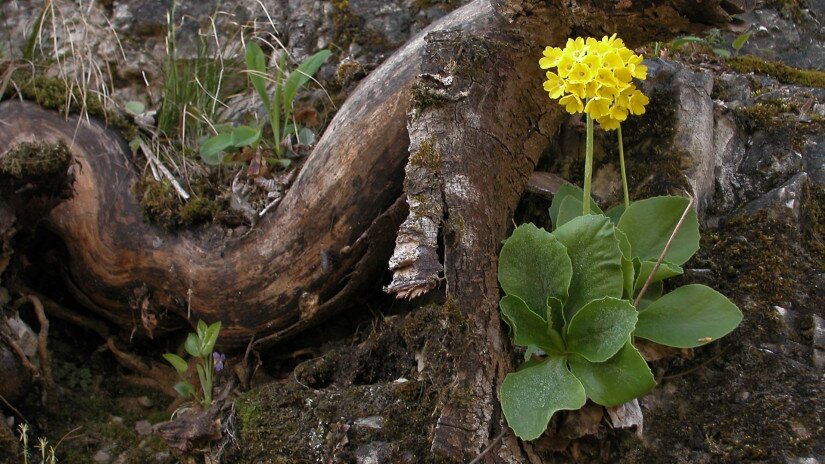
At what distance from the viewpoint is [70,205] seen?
3229 mm

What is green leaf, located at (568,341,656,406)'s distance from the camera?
2.10 meters

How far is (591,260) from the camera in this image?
2.32 metres

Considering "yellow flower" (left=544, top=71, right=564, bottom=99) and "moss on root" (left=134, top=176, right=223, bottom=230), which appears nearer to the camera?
"yellow flower" (left=544, top=71, right=564, bottom=99)

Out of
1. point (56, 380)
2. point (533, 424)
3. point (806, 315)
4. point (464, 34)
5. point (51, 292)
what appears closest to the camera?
Result: point (533, 424)

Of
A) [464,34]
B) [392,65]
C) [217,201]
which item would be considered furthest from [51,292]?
[464,34]

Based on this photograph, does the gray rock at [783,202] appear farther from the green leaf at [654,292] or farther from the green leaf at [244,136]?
the green leaf at [244,136]

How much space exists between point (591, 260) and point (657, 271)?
24 centimetres

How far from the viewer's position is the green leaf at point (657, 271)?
93.4 inches

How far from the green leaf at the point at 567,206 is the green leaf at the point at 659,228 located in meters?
0.12

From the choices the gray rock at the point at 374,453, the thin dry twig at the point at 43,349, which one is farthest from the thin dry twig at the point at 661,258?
the thin dry twig at the point at 43,349

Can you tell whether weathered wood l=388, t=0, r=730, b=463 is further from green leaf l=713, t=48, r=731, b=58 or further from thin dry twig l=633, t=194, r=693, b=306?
green leaf l=713, t=48, r=731, b=58

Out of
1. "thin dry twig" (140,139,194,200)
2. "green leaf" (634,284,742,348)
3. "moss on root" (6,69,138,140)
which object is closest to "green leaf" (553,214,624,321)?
"green leaf" (634,284,742,348)

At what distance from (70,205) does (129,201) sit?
0.86 feet

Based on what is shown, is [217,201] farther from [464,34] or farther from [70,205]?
[464,34]
